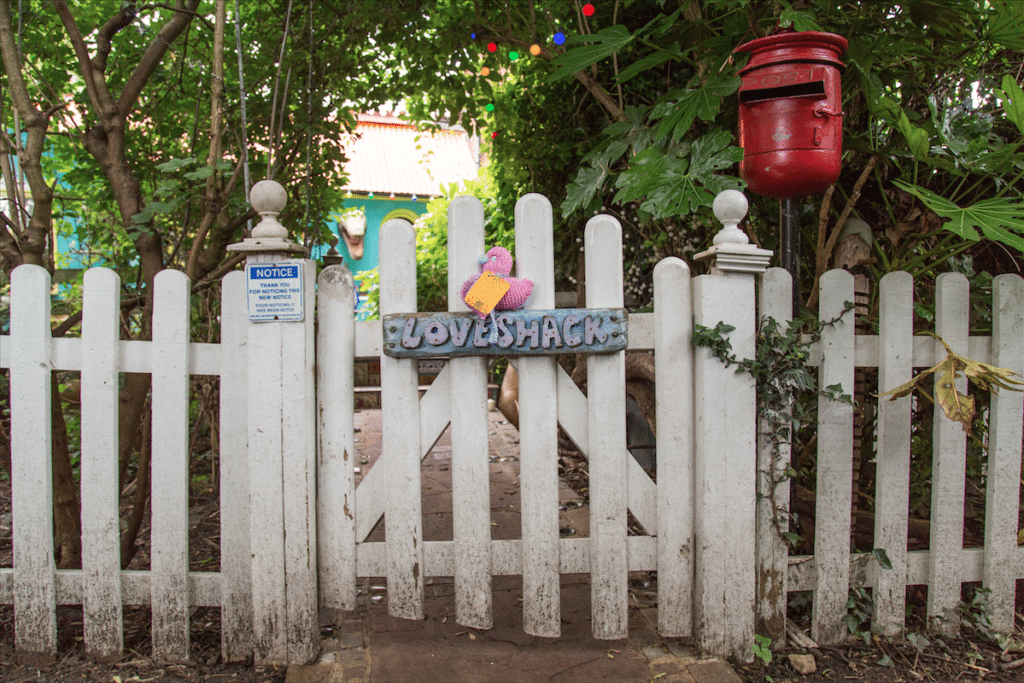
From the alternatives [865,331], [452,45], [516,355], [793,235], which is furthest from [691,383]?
[452,45]

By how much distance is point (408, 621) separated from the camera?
244 centimetres

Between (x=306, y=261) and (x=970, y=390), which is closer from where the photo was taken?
(x=306, y=261)

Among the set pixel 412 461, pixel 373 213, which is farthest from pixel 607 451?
pixel 373 213

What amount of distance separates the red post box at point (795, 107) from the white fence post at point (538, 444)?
86 cm

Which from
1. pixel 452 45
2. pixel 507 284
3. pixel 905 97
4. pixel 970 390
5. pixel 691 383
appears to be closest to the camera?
pixel 507 284

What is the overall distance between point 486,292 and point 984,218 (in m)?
1.59

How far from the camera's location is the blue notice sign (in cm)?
210

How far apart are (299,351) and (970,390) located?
274cm

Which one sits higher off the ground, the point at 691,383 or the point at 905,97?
the point at 905,97

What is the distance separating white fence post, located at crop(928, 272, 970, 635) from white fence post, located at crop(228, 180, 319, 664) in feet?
7.50

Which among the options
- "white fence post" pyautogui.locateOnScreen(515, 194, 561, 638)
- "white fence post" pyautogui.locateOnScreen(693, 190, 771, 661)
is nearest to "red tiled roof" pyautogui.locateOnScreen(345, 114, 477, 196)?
"white fence post" pyautogui.locateOnScreen(515, 194, 561, 638)

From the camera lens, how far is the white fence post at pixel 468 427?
7.04 feet

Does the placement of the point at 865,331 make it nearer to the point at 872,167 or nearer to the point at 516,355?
the point at 872,167

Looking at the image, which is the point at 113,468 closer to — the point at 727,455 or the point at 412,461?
the point at 412,461
